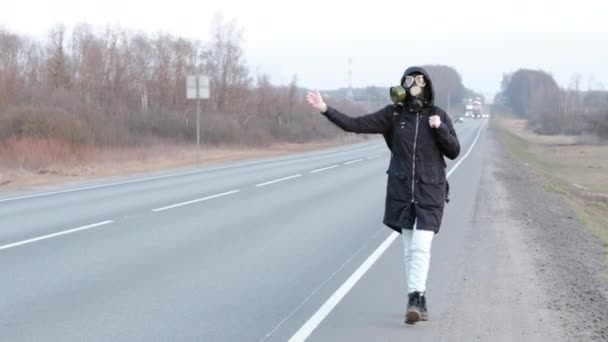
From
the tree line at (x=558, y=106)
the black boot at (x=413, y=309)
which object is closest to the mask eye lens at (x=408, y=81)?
the black boot at (x=413, y=309)

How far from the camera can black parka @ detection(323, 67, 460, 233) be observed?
7.00 metres

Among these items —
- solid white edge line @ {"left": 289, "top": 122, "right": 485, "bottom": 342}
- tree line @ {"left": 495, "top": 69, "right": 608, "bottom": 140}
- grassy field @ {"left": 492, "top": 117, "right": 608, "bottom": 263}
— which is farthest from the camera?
tree line @ {"left": 495, "top": 69, "right": 608, "bottom": 140}

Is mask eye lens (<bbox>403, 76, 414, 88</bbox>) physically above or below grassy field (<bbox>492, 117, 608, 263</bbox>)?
above

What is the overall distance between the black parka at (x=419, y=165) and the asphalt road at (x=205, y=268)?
915 mm

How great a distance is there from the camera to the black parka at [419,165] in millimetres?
6996

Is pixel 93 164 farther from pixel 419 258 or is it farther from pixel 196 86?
pixel 419 258

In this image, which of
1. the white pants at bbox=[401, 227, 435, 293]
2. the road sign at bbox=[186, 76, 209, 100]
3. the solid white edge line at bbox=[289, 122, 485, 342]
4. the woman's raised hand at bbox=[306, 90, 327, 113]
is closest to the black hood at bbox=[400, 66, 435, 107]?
the woman's raised hand at bbox=[306, 90, 327, 113]

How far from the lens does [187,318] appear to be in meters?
7.09

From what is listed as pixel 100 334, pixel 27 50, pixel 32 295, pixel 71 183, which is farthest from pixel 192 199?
pixel 27 50

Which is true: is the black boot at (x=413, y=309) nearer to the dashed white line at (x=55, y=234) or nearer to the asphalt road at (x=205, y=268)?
the asphalt road at (x=205, y=268)

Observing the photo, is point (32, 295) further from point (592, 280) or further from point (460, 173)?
point (460, 173)

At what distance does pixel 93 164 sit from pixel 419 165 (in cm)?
2450

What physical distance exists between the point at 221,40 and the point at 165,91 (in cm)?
809

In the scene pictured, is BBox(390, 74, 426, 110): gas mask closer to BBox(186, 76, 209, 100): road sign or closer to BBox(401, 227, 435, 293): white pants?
BBox(401, 227, 435, 293): white pants
